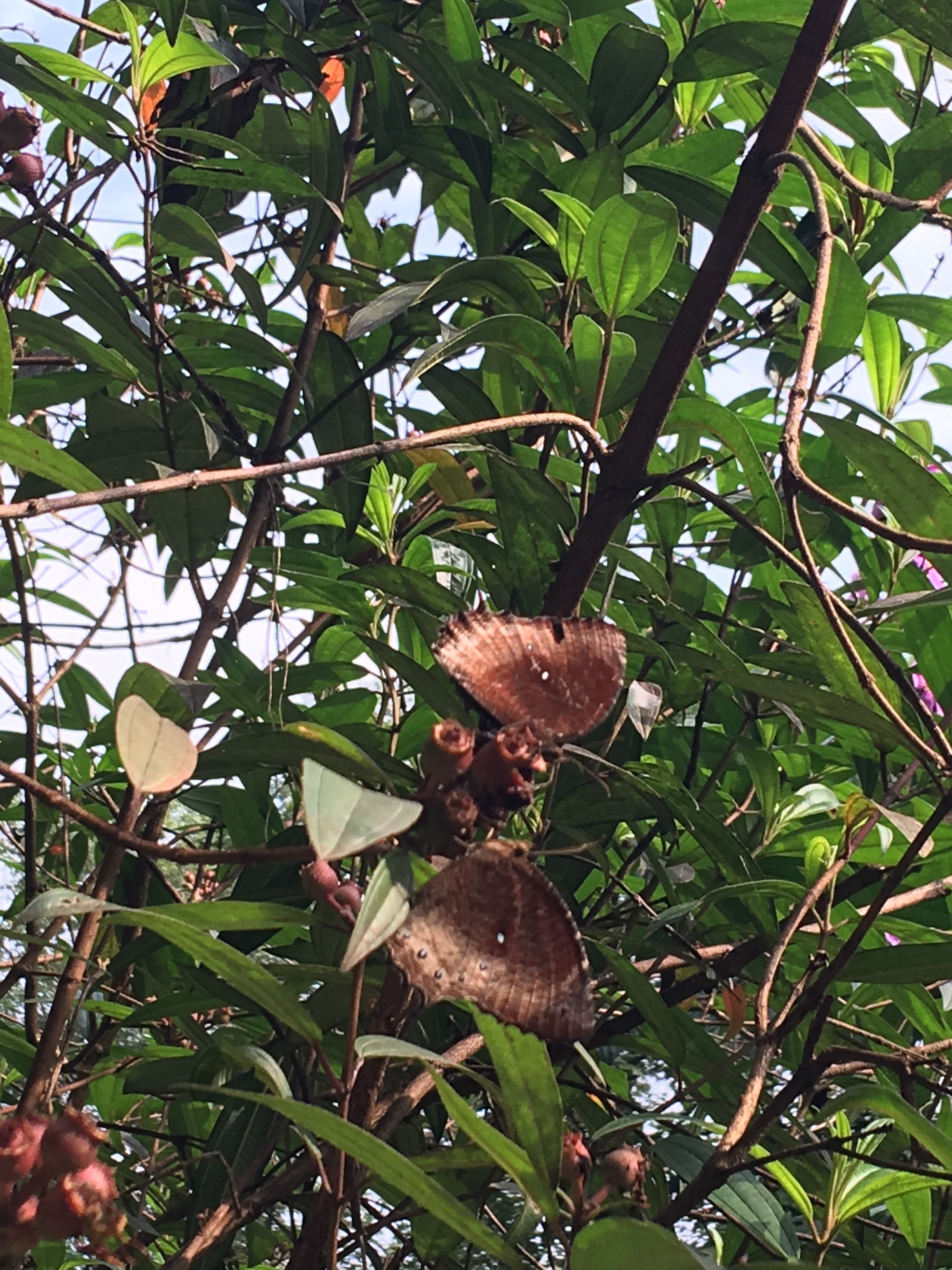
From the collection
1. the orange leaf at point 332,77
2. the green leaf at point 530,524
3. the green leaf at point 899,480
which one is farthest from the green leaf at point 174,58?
the green leaf at point 899,480

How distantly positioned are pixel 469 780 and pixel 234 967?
16cm

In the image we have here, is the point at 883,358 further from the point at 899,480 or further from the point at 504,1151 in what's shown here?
the point at 504,1151

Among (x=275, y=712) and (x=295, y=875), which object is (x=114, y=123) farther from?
(x=295, y=875)

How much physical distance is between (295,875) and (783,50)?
2.42 feet

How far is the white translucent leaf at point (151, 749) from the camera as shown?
1.37 feet

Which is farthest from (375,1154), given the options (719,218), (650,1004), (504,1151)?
(719,218)

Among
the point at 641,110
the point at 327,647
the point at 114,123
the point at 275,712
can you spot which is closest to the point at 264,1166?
the point at 275,712

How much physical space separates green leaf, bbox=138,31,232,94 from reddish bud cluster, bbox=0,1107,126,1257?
0.78 meters

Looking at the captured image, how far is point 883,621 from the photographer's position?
1151 mm

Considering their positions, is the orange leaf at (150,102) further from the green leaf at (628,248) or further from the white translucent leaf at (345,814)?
the white translucent leaf at (345,814)

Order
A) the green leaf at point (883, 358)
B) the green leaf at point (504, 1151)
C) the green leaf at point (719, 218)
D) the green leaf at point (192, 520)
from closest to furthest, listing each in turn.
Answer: the green leaf at point (504, 1151) → the green leaf at point (719, 218) → the green leaf at point (192, 520) → the green leaf at point (883, 358)

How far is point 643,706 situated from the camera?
744 mm

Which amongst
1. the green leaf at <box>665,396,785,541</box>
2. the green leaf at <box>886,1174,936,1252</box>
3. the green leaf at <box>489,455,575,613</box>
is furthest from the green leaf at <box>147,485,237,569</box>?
the green leaf at <box>886,1174,936,1252</box>

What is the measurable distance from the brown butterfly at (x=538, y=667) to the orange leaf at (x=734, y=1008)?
509 mm
